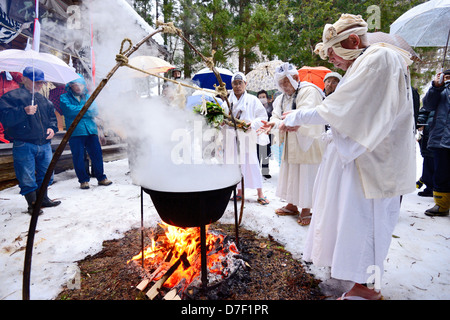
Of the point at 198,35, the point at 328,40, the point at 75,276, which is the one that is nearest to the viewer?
the point at 328,40

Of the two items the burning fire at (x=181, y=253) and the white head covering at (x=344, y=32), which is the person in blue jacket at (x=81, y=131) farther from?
the white head covering at (x=344, y=32)

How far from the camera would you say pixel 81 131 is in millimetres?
5453

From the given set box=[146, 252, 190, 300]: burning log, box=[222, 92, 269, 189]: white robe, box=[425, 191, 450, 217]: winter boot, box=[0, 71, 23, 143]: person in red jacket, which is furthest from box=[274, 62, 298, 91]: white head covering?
box=[0, 71, 23, 143]: person in red jacket

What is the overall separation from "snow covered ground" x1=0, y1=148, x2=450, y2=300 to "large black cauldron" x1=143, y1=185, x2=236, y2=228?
141cm

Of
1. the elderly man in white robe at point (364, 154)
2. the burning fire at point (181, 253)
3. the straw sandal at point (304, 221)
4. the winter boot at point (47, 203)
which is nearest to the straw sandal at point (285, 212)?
the straw sandal at point (304, 221)

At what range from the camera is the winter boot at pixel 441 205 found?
158 inches

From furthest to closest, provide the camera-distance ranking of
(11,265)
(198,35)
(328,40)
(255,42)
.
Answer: (255,42)
(198,35)
(11,265)
(328,40)

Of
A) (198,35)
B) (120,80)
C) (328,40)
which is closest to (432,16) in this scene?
(328,40)

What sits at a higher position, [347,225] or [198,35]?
[198,35]

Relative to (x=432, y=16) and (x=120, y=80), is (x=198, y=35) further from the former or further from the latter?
(x=432, y=16)

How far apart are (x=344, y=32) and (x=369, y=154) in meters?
1.04

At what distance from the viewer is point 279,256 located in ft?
9.55

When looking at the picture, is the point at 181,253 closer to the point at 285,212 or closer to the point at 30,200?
the point at 285,212

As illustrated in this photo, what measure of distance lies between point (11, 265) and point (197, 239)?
87.4 inches
